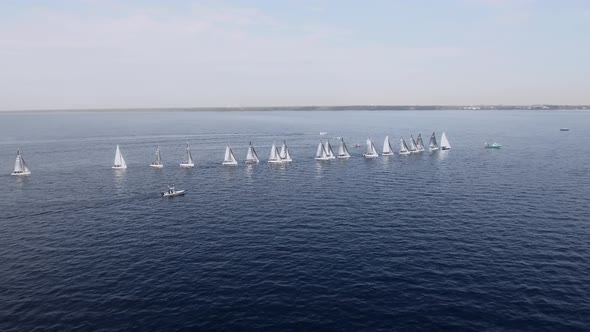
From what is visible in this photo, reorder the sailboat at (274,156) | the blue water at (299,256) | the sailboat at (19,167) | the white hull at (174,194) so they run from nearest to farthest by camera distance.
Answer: the blue water at (299,256), the white hull at (174,194), the sailboat at (19,167), the sailboat at (274,156)

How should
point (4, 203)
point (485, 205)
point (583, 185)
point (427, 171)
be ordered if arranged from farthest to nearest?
point (427, 171), point (583, 185), point (4, 203), point (485, 205)

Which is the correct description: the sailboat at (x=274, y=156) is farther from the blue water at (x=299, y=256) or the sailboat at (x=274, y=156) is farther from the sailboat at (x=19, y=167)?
the sailboat at (x=19, y=167)

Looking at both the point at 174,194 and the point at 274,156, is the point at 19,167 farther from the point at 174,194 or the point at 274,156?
the point at 274,156

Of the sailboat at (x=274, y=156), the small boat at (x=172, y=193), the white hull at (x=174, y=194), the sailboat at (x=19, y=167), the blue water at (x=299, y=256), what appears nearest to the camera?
the blue water at (x=299, y=256)

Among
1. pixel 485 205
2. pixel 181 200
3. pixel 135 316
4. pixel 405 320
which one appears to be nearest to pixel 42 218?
pixel 181 200

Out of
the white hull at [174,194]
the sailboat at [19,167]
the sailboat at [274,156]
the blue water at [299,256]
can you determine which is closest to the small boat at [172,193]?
the white hull at [174,194]

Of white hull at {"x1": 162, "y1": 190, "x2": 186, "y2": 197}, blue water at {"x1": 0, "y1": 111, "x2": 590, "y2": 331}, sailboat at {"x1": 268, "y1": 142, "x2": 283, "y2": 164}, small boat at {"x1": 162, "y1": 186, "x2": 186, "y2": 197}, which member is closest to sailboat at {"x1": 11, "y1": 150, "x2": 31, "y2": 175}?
blue water at {"x1": 0, "y1": 111, "x2": 590, "y2": 331}

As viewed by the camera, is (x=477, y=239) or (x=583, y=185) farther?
(x=583, y=185)

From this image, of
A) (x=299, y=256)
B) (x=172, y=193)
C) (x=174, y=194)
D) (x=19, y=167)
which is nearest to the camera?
(x=299, y=256)

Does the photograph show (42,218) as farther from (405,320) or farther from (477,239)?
(477,239)

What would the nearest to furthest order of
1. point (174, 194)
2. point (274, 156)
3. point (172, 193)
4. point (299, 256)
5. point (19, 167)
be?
point (299, 256) → point (172, 193) → point (174, 194) → point (19, 167) → point (274, 156)

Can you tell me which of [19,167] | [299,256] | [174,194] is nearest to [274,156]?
[174,194]
